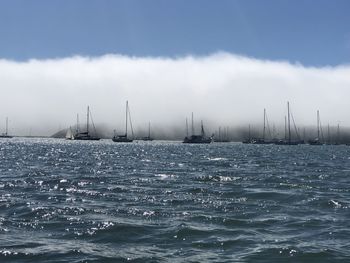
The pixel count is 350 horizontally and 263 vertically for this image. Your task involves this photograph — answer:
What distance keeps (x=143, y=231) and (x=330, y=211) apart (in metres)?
11.5

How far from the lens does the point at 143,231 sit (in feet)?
71.6

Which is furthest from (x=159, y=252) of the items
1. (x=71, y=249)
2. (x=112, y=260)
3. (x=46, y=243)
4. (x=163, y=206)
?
(x=163, y=206)

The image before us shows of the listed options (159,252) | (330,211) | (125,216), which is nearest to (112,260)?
(159,252)

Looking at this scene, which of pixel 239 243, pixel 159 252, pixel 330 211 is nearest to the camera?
pixel 159 252

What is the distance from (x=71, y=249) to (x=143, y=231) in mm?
4087

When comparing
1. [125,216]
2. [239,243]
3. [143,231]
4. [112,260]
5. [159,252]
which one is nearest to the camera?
[112,260]

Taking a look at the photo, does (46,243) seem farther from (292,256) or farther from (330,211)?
(330,211)

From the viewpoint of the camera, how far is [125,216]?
25438 mm

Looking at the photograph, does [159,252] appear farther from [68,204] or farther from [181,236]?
[68,204]

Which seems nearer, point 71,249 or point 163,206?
point 71,249

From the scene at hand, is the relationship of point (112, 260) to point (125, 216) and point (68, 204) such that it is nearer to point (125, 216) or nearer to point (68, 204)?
point (125, 216)

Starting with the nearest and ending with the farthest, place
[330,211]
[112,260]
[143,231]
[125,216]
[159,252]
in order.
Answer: [112,260], [159,252], [143,231], [125,216], [330,211]

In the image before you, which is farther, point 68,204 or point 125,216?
point 68,204

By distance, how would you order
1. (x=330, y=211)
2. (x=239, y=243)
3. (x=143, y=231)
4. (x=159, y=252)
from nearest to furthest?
1. (x=159, y=252)
2. (x=239, y=243)
3. (x=143, y=231)
4. (x=330, y=211)
